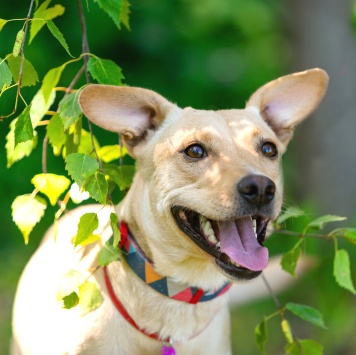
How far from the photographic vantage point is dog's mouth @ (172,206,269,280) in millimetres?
3164

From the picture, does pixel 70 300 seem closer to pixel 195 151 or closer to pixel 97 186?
pixel 97 186

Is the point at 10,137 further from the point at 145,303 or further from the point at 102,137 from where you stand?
the point at 102,137

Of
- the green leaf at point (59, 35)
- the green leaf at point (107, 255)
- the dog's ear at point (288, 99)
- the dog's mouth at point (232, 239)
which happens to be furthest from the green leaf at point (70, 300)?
the dog's ear at point (288, 99)

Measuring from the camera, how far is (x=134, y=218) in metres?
3.54

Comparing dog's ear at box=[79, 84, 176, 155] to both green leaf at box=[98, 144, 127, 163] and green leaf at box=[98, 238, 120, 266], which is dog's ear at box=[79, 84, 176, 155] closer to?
green leaf at box=[98, 144, 127, 163]

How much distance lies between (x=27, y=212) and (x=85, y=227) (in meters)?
0.29

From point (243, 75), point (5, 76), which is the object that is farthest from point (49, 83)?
point (243, 75)

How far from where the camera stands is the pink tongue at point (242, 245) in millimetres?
3158

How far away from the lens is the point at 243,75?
9.31 meters

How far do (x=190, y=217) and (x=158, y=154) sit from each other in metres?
0.34

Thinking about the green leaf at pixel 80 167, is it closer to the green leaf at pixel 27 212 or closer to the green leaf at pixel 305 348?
the green leaf at pixel 27 212

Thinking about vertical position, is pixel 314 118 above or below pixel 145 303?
below

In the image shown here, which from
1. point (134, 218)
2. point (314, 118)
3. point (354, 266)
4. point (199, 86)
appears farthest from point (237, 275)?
point (199, 86)

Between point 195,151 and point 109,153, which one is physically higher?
point 195,151
